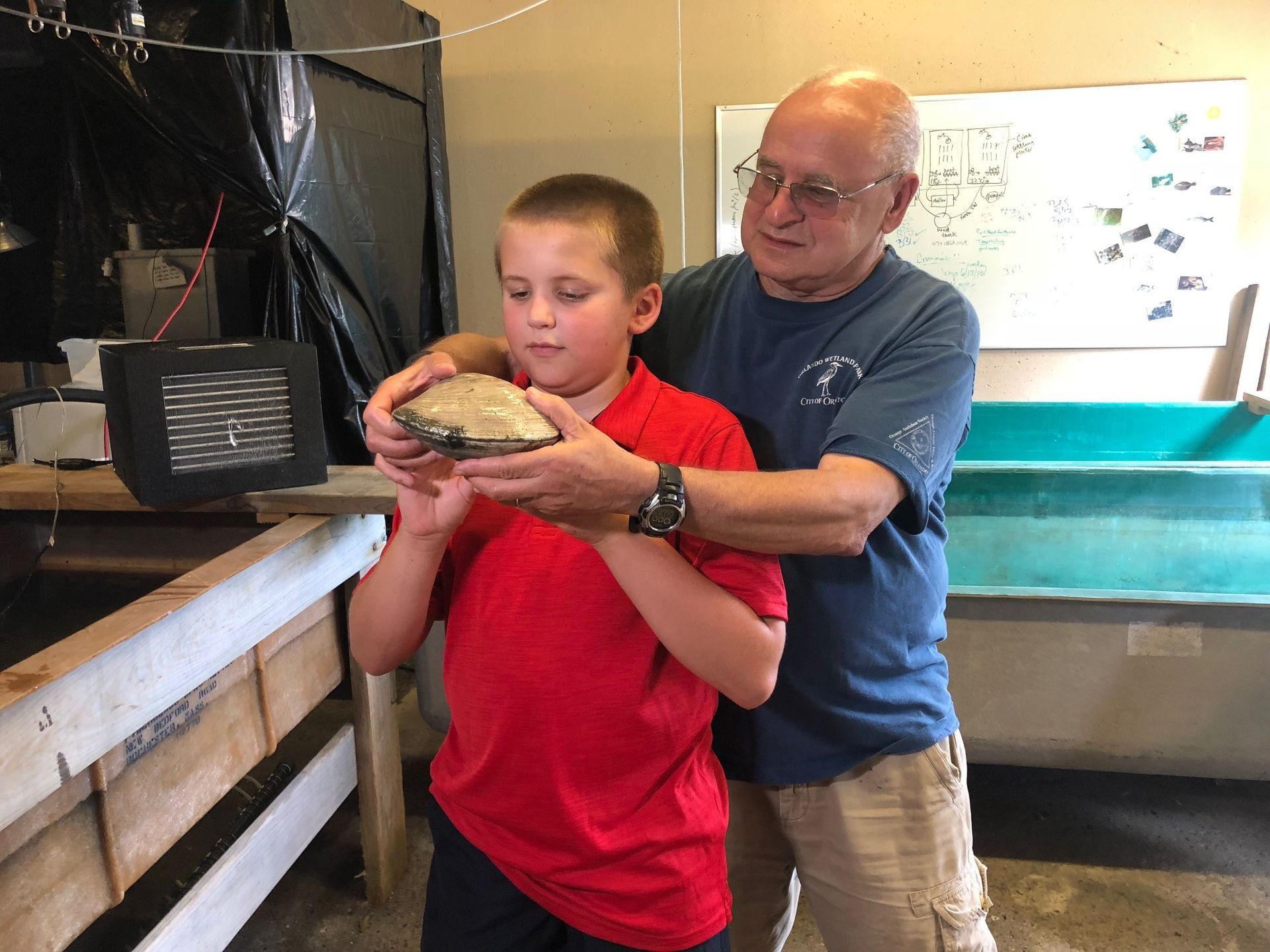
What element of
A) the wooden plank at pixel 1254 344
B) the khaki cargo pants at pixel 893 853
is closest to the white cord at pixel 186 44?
the khaki cargo pants at pixel 893 853

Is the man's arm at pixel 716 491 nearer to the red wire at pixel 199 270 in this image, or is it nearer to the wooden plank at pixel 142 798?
the wooden plank at pixel 142 798

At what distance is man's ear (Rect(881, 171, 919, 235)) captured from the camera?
1.17m

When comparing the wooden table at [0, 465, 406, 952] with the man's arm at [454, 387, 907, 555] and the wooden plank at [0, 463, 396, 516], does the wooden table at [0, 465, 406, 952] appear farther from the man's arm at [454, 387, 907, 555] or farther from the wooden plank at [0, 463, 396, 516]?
the man's arm at [454, 387, 907, 555]

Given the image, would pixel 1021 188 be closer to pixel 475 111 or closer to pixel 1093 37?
pixel 1093 37

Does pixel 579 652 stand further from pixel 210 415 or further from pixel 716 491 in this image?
pixel 210 415

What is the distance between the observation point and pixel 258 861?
1.57m

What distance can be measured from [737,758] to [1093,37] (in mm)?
3885

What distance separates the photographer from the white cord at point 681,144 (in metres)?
3.77

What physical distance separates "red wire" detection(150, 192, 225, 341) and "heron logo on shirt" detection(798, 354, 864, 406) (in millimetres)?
2239

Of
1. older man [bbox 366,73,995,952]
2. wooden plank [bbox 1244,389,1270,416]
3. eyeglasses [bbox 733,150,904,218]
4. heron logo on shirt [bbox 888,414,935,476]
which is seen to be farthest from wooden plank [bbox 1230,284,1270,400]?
heron logo on shirt [bbox 888,414,935,476]

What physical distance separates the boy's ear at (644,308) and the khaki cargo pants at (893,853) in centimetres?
73

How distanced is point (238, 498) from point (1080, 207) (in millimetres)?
3875

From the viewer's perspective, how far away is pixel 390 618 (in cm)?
93

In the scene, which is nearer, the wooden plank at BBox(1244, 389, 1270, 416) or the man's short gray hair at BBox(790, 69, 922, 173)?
the man's short gray hair at BBox(790, 69, 922, 173)
